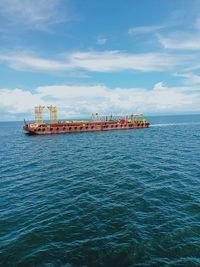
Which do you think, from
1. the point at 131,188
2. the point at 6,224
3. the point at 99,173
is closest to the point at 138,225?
the point at 131,188

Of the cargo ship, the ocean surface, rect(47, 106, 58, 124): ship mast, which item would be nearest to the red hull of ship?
the cargo ship

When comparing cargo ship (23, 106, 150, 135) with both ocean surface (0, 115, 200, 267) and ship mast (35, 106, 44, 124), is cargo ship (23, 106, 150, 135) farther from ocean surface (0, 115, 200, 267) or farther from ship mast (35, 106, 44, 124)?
ocean surface (0, 115, 200, 267)

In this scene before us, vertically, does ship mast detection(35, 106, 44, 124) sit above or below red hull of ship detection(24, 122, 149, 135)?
above

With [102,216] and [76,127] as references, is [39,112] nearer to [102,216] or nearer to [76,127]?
[76,127]

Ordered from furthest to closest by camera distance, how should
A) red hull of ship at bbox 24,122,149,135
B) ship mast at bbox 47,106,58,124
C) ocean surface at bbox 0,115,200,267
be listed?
ship mast at bbox 47,106,58,124
red hull of ship at bbox 24,122,149,135
ocean surface at bbox 0,115,200,267

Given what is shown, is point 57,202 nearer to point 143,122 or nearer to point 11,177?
point 11,177

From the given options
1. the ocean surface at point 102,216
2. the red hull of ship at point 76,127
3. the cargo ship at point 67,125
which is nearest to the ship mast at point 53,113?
the cargo ship at point 67,125

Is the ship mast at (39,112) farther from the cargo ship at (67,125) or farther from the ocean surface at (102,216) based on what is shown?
the ocean surface at (102,216)

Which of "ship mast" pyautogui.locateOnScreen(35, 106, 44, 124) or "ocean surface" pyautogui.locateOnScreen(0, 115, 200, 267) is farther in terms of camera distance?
"ship mast" pyautogui.locateOnScreen(35, 106, 44, 124)

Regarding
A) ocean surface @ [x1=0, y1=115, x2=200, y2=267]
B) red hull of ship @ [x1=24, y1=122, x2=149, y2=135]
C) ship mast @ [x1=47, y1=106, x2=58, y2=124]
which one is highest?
ship mast @ [x1=47, y1=106, x2=58, y2=124]

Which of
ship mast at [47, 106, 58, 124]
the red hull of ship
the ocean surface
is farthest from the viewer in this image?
ship mast at [47, 106, 58, 124]
